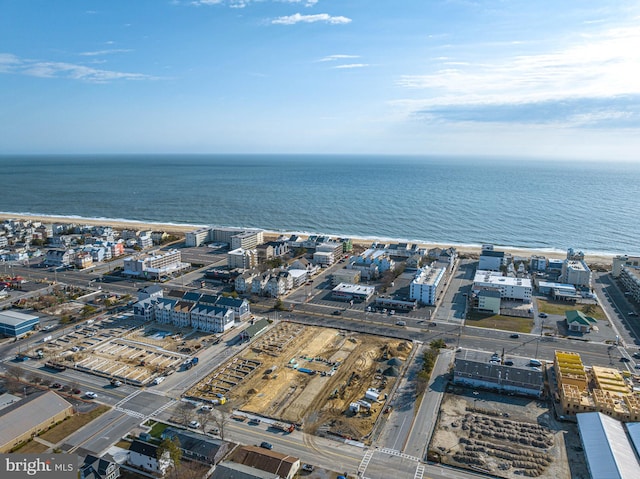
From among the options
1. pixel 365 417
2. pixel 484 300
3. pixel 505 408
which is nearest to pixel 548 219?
pixel 484 300

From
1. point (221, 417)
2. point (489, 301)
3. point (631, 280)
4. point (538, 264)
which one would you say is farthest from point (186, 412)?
point (538, 264)

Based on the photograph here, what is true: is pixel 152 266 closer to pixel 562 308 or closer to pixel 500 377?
pixel 500 377

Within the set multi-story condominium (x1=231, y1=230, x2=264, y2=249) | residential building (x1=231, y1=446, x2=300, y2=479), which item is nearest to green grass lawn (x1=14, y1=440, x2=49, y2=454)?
residential building (x1=231, y1=446, x2=300, y2=479)

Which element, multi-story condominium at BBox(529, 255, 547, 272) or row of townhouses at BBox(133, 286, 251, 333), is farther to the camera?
multi-story condominium at BBox(529, 255, 547, 272)

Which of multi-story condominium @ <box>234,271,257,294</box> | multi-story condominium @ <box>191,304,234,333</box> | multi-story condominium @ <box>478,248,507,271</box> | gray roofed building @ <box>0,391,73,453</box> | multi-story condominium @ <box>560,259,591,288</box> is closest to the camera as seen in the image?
gray roofed building @ <box>0,391,73,453</box>

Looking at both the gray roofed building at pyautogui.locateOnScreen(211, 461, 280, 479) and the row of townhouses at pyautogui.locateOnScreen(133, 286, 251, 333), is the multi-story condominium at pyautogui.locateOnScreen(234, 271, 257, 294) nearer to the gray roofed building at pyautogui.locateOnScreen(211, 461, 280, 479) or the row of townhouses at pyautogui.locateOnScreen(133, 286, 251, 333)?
the row of townhouses at pyautogui.locateOnScreen(133, 286, 251, 333)

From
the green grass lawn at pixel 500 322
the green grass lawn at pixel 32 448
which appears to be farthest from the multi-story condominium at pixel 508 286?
the green grass lawn at pixel 32 448
